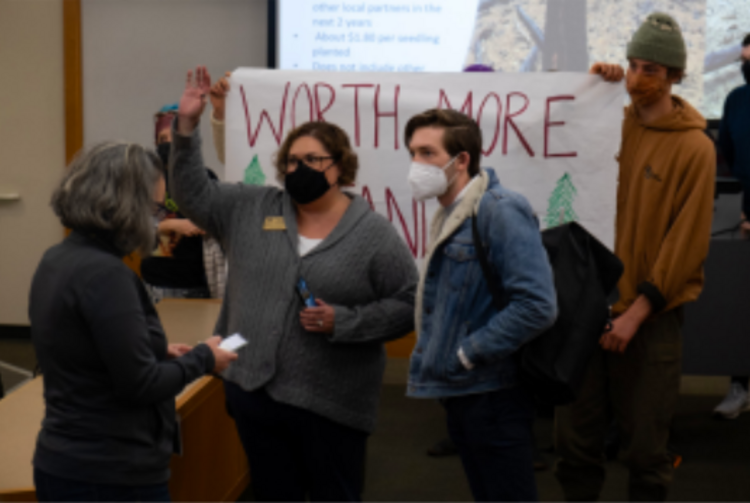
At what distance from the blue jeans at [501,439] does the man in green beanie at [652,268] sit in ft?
2.42

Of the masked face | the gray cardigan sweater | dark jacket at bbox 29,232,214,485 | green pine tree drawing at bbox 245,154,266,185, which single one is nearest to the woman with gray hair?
dark jacket at bbox 29,232,214,485

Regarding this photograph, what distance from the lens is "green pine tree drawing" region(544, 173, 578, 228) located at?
2822 mm

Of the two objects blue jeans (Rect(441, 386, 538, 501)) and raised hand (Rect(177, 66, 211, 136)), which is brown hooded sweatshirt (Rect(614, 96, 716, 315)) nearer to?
blue jeans (Rect(441, 386, 538, 501))

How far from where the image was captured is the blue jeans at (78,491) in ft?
4.93

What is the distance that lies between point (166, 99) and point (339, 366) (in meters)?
3.84

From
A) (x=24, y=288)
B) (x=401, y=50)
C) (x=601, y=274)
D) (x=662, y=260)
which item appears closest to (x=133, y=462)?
(x=601, y=274)

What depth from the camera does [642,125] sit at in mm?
2541

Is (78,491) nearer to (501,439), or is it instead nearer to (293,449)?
(293,449)

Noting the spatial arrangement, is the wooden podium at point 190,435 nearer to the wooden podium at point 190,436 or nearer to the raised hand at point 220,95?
the wooden podium at point 190,436

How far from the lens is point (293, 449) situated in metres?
2.05

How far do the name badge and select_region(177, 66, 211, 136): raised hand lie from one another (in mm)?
319

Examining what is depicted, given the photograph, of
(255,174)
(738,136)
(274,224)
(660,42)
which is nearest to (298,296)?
(274,224)

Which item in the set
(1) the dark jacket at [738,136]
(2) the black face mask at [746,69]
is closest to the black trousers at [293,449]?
(1) the dark jacket at [738,136]

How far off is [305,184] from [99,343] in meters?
0.76
